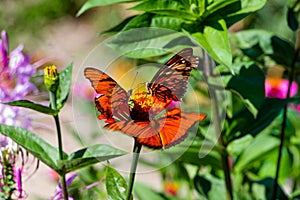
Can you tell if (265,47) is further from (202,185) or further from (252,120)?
(202,185)

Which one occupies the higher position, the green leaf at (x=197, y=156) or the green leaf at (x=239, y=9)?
the green leaf at (x=239, y=9)

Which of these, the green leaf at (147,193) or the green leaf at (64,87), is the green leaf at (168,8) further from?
the green leaf at (147,193)

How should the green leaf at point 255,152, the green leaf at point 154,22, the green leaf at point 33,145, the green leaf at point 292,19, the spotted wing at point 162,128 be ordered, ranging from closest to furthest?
the spotted wing at point 162,128 → the green leaf at point 33,145 → the green leaf at point 154,22 → the green leaf at point 292,19 → the green leaf at point 255,152

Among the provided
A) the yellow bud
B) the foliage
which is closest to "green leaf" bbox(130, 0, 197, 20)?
the foliage

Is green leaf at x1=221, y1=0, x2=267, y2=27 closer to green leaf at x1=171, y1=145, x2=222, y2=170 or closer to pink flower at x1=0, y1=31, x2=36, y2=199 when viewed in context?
green leaf at x1=171, y1=145, x2=222, y2=170

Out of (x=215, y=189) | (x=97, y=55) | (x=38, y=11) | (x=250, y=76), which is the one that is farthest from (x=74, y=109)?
(x=38, y=11)

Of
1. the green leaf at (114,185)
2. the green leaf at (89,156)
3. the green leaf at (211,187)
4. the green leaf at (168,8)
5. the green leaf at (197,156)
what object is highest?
the green leaf at (168,8)

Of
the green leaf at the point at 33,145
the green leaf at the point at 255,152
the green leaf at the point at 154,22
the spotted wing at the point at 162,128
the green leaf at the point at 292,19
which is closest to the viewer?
the spotted wing at the point at 162,128

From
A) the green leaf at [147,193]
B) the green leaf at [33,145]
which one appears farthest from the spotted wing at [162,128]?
the green leaf at [147,193]
